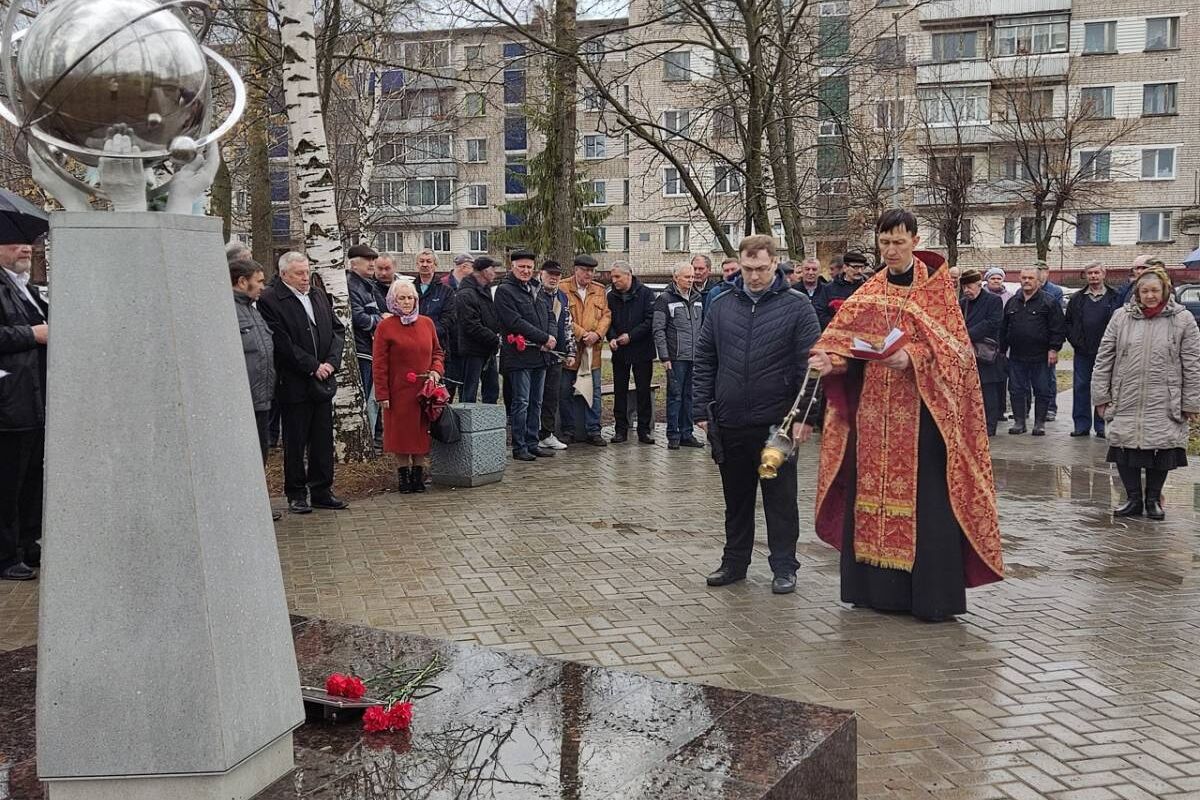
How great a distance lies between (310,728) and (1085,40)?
172 feet

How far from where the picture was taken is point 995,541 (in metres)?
6.45

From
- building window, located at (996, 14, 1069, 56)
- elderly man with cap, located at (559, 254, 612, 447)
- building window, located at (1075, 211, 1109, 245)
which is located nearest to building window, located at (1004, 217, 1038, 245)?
building window, located at (1075, 211, 1109, 245)

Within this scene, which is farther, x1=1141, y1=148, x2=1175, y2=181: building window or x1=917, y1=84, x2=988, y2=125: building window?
x1=1141, y1=148, x2=1175, y2=181: building window

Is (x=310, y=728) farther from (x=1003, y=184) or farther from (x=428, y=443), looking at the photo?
(x=1003, y=184)

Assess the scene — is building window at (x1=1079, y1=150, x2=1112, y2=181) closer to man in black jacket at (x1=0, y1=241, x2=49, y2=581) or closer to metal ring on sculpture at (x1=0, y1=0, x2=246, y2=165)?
man in black jacket at (x1=0, y1=241, x2=49, y2=581)

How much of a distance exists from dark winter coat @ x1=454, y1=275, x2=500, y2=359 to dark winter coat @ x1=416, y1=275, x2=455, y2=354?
18cm

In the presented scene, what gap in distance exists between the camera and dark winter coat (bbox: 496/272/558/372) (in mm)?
12258

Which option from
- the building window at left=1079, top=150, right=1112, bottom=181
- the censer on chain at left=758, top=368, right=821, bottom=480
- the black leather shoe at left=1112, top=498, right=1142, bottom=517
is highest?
the building window at left=1079, top=150, right=1112, bottom=181

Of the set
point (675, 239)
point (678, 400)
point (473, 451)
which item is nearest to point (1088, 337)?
point (678, 400)

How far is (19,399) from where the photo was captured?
7434 mm

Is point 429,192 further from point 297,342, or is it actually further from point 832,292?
point 297,342

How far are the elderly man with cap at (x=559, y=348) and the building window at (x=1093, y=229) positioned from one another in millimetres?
41521

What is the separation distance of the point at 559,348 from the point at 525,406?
0.77m

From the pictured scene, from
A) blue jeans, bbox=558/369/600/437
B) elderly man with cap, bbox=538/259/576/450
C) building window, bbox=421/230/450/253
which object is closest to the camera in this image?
elderly man with cap, bbox=538/259/576/450
